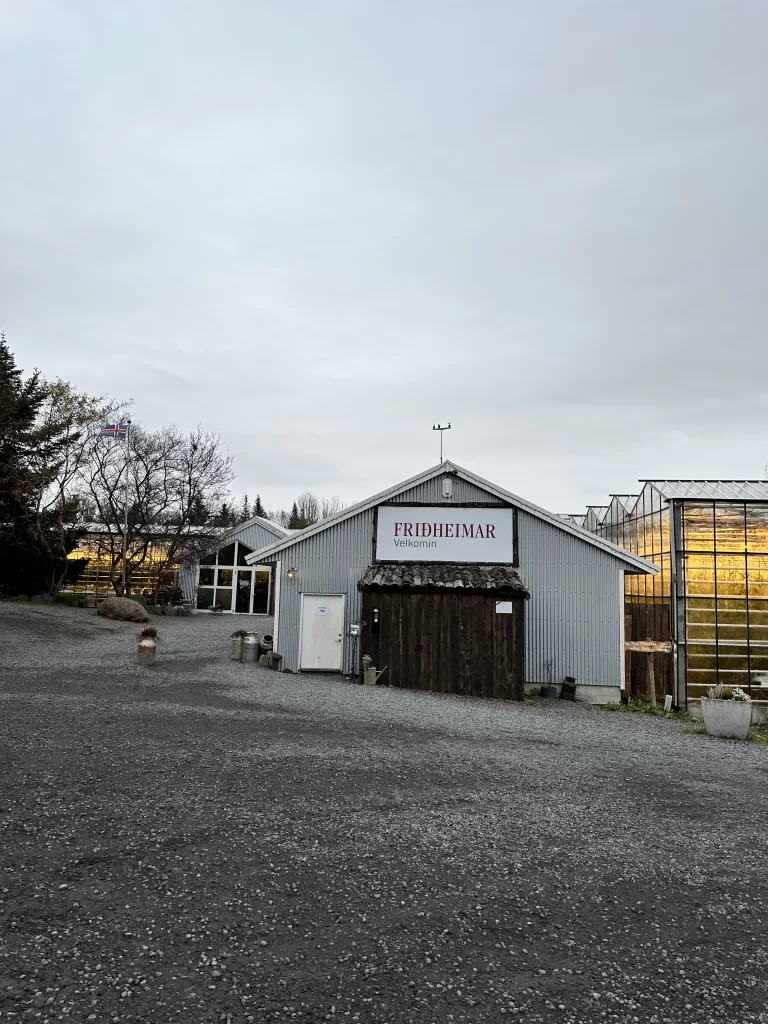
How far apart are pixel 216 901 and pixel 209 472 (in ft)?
103

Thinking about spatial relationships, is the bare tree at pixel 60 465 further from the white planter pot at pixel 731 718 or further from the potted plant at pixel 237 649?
the white planter pot at pixel 731 718

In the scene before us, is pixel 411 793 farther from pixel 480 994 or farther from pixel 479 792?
pixel 480 994

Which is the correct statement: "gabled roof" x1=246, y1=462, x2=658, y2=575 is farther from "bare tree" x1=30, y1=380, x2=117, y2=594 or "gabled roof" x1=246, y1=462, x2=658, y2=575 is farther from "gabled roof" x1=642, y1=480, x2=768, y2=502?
"bare tree" x1=30, y1=380, x2=117, y2=594

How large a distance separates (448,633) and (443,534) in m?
2.86

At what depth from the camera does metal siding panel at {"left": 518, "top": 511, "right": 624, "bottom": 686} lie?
16828mm

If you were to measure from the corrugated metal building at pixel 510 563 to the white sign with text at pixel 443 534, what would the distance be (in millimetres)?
59

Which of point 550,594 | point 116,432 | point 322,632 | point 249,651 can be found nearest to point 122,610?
point 116,432

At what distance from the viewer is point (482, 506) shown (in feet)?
57.9

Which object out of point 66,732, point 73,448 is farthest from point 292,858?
point 73,448

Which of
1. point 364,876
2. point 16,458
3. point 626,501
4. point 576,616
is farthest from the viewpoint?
point 16,458

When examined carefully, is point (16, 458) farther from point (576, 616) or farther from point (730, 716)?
point (730, 716)

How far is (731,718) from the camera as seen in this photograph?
41.3 ft

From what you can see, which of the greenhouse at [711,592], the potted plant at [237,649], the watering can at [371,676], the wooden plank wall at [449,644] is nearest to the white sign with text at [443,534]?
the wooden plank wall at [449,644]

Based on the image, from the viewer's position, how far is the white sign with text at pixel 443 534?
17.5 metres
